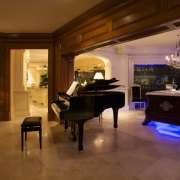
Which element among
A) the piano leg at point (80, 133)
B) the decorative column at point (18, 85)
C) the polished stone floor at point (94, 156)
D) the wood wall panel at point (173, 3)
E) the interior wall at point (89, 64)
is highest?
the interior wall at point (89, 64)

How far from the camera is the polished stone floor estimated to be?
2176 mm

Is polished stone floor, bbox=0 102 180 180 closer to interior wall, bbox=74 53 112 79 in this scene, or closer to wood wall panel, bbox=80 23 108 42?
wood wall panel, bbox=80 23 108 42

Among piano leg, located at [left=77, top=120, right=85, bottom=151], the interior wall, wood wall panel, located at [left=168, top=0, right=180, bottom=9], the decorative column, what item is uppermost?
the interior wall

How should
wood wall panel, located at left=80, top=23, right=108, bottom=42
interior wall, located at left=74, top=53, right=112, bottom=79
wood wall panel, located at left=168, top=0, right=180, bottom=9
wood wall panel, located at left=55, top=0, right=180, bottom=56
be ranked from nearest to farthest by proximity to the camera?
wood wall panel, located at left=168, top=0, right=180, bottom=9
wood wall panel, located at left=55, top=0, right=180, bottom=56
wood wall panel, located at left=80, top=23, right=108, bottom=42
interior wall, located at left=74, top=53, right=112, bottom=79

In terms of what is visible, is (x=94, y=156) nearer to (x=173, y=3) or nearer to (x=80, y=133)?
(x=80, y=133)

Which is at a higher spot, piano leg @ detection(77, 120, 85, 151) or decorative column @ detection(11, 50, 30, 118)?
decorative column @ detection(11, 50, 30, 118)

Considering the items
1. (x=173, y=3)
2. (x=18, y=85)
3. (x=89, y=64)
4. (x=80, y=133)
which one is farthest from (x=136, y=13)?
(x=89, y=64)

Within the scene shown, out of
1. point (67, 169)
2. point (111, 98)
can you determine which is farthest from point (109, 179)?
point (111, 98)

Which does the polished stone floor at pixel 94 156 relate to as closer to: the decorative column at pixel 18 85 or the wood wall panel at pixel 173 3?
the decorative column at pixel 18 85

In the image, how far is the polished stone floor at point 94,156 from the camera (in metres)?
2.18

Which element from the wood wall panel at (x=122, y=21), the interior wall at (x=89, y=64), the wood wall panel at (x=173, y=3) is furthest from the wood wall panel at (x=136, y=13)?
the interior wall at (x=89, y=64)

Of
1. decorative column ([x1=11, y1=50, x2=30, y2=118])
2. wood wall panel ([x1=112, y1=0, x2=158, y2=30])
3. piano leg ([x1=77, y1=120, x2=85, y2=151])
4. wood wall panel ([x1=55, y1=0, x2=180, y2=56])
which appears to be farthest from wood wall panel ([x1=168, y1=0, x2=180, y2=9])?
decorative column ([x1=11, y1=50, x2=30, y2=118])

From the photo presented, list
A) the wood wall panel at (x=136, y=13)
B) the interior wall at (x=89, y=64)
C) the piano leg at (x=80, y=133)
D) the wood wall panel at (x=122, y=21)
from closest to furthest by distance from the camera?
the wood wall panel at (x=122, y=21) < the wood wall panel at (x=136, y=13) < the piano leg at (x=80, y=133) < the interior wall at (x=89, y=64)

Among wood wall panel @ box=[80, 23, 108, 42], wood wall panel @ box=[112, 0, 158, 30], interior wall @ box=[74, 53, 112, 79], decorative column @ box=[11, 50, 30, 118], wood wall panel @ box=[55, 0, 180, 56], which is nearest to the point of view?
wood wall panel @ box=[55, 0, 180, 56]
